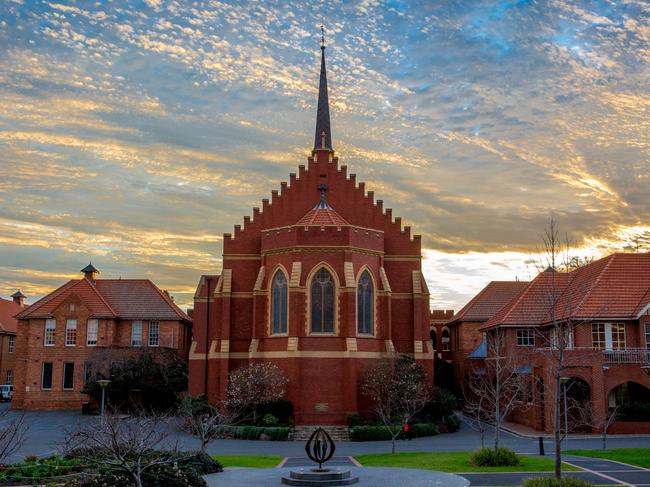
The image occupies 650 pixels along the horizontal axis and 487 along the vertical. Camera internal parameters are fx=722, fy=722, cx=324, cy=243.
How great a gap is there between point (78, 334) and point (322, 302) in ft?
81.5

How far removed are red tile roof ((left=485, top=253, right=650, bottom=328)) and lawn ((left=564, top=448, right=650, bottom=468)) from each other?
10.1 m

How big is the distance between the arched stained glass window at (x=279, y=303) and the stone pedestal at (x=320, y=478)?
22.4m

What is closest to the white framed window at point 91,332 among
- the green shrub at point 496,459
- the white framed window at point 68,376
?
the white framed window at point 68,376

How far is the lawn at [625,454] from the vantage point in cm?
2673

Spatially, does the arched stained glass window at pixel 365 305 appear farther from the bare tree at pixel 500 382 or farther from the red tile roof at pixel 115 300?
A: the red tile roof at pixel 115 300

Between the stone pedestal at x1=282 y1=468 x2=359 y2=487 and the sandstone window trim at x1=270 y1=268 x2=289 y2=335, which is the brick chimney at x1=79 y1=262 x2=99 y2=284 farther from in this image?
the stone pedestal at x1=282 y1=468 x2=359 y2=487

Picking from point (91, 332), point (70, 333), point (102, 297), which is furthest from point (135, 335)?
point (70, 333)

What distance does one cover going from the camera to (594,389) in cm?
3916

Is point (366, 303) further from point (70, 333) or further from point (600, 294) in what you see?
point (70, 333)

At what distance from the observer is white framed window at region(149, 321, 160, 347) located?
2361 inches

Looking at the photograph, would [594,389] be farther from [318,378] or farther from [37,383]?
[37,383]

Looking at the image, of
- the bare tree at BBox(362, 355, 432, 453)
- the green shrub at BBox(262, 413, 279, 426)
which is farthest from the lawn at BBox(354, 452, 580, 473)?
the green shrub at BBox(262, 413, 279, 426)

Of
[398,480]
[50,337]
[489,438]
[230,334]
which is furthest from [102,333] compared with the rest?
[398,480]

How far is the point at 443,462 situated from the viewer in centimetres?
2730
